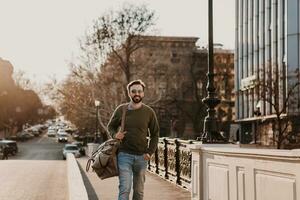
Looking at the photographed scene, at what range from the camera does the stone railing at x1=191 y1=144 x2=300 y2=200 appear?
246 inches

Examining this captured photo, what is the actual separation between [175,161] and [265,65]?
3798cm

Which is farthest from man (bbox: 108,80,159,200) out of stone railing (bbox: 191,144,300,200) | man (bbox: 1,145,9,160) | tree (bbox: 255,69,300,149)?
man (bbox: 1,145,9,160)

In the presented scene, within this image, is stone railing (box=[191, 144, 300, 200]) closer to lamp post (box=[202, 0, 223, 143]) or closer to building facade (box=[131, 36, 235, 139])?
lamp post (box=[202, 0, 223, 143])

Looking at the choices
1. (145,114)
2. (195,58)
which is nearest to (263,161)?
(145,114)

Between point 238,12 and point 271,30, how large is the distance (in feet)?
38.1

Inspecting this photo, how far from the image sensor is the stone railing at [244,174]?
626cm

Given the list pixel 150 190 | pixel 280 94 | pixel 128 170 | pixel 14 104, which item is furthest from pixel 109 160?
A: pixel 14 104

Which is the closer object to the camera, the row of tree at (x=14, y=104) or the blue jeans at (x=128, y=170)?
the blue jeans at (x=128, y=170)

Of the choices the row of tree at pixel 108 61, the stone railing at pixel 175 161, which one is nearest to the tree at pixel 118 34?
the row of tree at pixel 108 61

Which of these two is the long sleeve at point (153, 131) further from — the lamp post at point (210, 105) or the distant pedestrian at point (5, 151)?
→ the distant pedestrian at point (5, 151)

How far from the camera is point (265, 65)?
2117 inches

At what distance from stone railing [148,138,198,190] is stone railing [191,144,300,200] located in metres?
3.17

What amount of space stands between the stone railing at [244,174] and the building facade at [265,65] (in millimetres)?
35329

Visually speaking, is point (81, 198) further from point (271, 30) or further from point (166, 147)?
point (271, 30)
